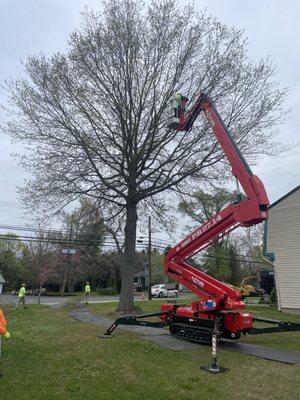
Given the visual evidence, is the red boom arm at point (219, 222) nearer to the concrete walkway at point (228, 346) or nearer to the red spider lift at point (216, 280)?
the red spider lift at point (216, 280)

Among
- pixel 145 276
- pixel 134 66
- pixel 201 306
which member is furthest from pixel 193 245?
pixel 145 276

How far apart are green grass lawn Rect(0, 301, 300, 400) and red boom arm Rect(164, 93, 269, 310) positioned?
1.58 meters

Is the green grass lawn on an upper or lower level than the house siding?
lower

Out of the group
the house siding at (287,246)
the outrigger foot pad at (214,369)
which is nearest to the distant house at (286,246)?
the house siding at (287,246)

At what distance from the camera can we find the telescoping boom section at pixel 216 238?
11852 mm

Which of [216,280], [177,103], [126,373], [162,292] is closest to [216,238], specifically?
[216,280]

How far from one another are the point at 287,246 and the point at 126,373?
18.2 meters

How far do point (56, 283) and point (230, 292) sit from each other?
2153 inches

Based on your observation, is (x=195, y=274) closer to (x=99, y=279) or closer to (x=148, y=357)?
(x=148, y=357)

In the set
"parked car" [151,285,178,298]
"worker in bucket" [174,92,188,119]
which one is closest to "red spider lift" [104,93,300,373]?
"worker in bucket" [174,92,188,119]

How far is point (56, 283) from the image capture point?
6438cm

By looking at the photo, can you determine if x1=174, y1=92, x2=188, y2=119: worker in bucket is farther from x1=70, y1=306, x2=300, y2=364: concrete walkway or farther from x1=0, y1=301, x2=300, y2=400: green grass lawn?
x1=0, y1=301, x2=300, y2=400: green grass lawn

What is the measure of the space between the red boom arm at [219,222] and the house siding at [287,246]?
12160 millimetres

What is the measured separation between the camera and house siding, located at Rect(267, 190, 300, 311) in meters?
24.8
